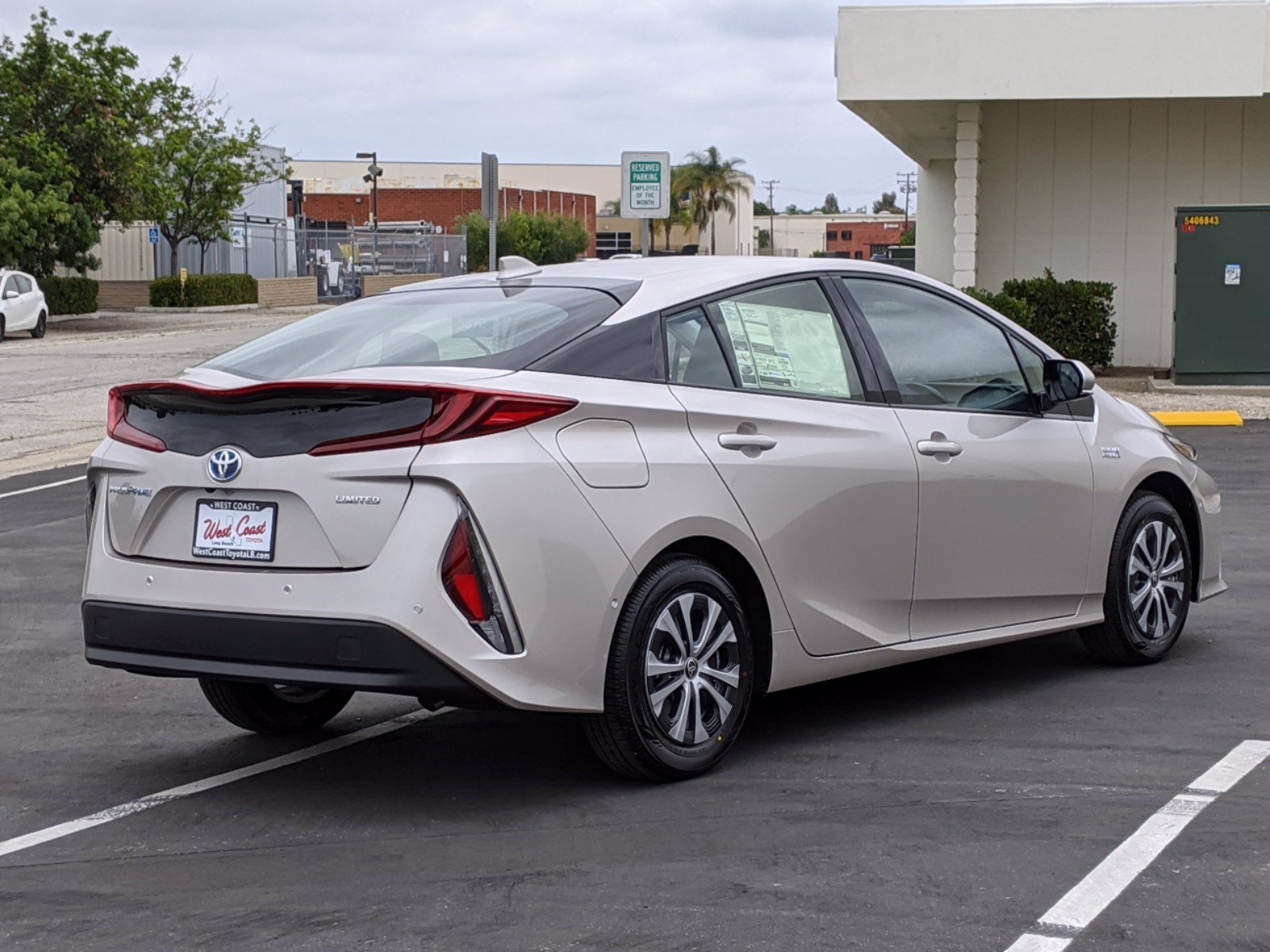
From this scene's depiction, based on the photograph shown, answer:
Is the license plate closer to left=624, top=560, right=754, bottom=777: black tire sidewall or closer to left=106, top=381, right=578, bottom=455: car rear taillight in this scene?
left=106, top=381, right=578, bottom=455: car rear taillight

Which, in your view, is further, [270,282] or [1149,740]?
[270,282]

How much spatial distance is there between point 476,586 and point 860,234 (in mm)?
162540

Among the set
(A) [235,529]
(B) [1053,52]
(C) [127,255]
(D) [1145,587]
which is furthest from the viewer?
(C) [127,255]

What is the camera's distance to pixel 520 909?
4.42 metres

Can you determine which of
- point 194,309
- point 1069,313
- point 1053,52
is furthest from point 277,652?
point 194,309

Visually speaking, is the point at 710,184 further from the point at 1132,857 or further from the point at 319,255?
the point at 1132,857

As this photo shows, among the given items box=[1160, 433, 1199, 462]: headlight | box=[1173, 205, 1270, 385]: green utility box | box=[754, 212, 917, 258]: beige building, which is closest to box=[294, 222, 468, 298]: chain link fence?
box=[1173, 205, 1270, 385]: green utility box

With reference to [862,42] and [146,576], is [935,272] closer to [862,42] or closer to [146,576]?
[862,42]

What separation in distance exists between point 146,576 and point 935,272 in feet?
88.0

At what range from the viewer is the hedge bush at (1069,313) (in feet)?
75.2

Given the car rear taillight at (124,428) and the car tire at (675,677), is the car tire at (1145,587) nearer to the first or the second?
the car tire at (675,677)

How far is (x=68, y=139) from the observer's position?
152 feet

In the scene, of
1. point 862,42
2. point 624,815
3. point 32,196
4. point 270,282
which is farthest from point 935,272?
point 270,282

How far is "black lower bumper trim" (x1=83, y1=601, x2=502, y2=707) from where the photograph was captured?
195 inches
